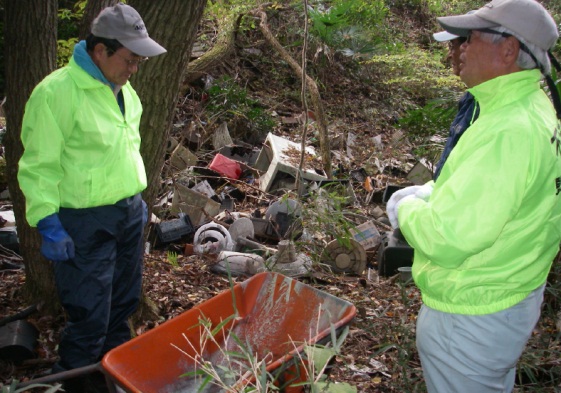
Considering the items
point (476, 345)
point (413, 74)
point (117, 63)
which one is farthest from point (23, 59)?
point (413, 74)

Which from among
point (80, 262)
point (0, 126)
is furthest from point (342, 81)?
point (80, 262)

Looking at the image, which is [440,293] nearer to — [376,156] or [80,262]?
[80,262]

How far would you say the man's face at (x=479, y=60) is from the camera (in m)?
1.98

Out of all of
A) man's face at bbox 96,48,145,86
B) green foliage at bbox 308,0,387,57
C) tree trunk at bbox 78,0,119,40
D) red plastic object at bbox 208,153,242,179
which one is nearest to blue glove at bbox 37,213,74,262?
man's face at bbox 96,48,145,86

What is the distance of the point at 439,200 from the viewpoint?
6.21 ft

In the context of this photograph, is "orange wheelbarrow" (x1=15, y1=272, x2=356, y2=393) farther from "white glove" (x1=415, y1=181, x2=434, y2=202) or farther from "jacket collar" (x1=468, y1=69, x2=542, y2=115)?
"jacket collar" (x1=468, y1=69, x2=542, y2=115)

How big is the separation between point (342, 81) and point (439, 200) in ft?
32.8

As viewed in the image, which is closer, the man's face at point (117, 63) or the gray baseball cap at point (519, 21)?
the gray baseball cap at point (519, 21)

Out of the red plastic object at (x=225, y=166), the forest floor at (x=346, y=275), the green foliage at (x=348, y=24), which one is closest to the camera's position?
the forest floor at (x=346, y=275)

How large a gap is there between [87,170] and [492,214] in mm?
1870

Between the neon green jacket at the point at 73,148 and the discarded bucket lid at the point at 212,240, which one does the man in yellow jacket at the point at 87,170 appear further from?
the discarded bucket lid at the point at 212,240

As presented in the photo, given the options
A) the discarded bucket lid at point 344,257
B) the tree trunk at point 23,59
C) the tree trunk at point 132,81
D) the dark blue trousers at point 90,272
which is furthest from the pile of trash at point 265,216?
the tree trunk at point 23,59

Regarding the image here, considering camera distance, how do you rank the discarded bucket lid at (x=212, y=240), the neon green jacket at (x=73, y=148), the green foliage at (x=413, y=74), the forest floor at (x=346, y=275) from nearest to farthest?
the neon green jacket at (x=73, y=148) < the forest floor at (x=346, y=275) < the discarded bucket lid at (x=212, y=240) < the green foliage at (x=413, y=74)

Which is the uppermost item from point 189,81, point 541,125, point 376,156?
point 541,125
